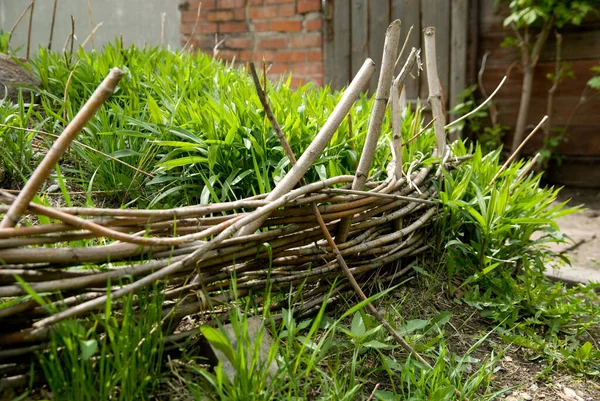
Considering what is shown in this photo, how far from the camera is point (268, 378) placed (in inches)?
43.8

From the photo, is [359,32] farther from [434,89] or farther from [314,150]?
[314,150]

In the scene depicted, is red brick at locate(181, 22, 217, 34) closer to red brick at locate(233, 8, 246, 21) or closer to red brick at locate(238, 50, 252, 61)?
red brick at locate(233, 8, 246, 21)

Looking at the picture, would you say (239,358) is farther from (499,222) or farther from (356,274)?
(499,222)

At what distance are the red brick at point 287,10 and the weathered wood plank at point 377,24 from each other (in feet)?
2.15

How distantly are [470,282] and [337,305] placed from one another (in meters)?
0.49

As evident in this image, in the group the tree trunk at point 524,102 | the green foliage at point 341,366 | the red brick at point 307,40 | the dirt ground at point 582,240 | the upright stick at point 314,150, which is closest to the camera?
the green foliage at point 341,366

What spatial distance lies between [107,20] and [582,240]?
16.5ft

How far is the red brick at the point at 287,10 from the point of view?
5172mm

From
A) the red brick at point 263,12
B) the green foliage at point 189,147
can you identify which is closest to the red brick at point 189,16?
the red brick at point 263,12

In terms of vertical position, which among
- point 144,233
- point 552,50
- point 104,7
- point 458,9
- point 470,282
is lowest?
point 470,282

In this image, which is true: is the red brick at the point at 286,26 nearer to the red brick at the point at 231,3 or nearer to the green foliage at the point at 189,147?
the red brick at the point at 231,3

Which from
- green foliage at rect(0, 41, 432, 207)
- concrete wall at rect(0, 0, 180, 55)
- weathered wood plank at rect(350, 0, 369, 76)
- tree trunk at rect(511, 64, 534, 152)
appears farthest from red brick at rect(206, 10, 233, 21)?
green foliage at rect(0, 41, 432, 207)

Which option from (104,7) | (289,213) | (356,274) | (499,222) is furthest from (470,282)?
(104,7)

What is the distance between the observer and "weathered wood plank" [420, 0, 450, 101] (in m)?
4.64
